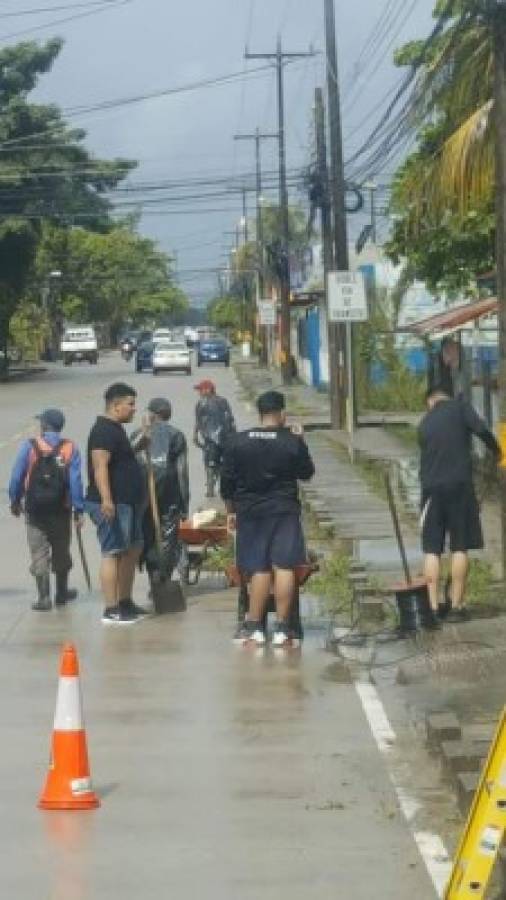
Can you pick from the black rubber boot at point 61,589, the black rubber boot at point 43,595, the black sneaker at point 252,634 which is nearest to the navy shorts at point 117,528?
the black rubber boot at point 43,595

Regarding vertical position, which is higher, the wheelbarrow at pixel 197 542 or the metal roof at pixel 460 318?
the metal roof at pixel 460 318

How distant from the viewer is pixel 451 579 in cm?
1451

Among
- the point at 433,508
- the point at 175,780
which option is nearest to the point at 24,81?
the point at 433,508

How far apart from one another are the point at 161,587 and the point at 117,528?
0.93m

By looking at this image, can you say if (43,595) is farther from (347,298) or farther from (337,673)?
(347,298)

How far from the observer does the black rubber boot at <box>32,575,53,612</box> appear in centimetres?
1641

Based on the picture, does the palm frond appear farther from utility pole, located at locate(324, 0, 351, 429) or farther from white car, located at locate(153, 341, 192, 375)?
white car, located at locate(153, 341, 192, 375)

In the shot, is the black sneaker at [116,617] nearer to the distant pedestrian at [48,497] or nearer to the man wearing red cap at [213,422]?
the distant pedestrian at [48,497]

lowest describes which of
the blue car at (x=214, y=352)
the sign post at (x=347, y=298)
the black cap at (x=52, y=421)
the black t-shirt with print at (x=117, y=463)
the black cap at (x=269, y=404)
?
the blue car at (x=214, y=352)

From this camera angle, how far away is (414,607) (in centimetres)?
1392

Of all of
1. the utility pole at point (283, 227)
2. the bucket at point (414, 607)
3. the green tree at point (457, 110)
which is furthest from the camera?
the utility pole at point (283, 227)

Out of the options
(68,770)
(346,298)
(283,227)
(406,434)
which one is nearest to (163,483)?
(68,770)

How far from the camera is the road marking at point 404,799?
7.91 meters

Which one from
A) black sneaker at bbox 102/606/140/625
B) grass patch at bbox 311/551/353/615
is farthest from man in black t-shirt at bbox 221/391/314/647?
grass patch at bbox 311/551/353/615
